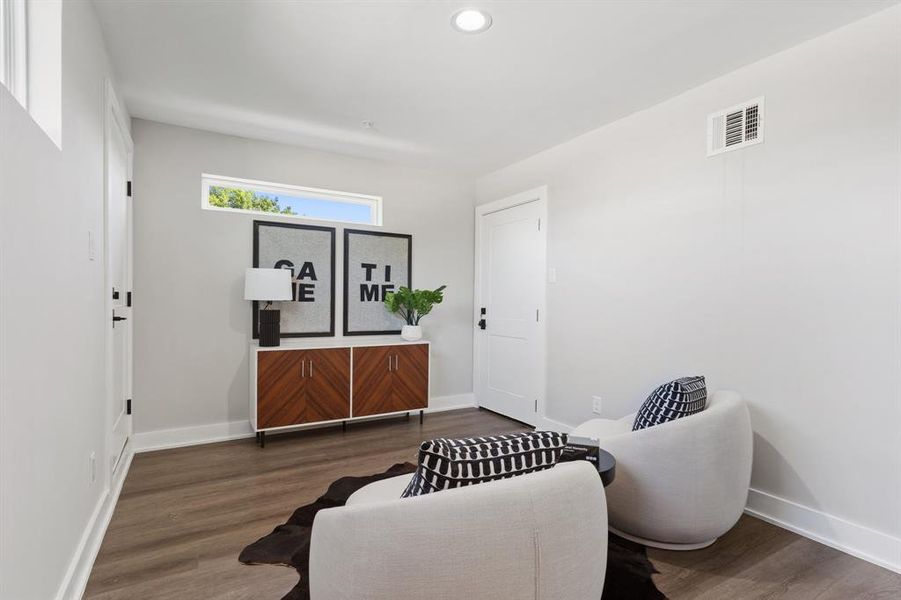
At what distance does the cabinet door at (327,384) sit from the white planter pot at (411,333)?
647 mm

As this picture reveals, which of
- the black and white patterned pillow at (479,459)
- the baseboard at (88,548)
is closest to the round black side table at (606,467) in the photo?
the black and white patterned pillow at (479,459)

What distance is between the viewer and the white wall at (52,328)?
119 centimetres

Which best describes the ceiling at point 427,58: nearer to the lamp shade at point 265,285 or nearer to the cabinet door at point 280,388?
the lamp shade at point 265,285

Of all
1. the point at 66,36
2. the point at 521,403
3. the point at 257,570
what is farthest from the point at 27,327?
the point at 521,403

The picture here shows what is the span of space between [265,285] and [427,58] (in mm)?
2098

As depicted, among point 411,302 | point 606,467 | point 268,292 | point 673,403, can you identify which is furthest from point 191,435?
point 673,403

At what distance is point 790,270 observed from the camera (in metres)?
2.46

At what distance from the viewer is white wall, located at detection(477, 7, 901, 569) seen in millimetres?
2150

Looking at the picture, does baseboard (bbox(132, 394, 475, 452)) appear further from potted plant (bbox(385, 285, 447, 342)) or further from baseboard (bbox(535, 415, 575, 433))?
baseboard (bbox(535, 415, 575, 433))

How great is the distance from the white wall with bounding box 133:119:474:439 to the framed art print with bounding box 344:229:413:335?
0.11m

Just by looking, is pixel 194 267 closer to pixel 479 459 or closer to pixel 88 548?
pixel 88 548

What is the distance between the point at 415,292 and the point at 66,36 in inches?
120

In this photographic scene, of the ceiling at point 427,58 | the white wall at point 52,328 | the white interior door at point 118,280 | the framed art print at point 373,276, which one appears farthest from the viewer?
the framed art print at point 373,276

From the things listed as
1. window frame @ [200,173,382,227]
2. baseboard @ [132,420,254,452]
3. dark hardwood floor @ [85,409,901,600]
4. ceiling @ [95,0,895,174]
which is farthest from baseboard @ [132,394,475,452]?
ceiling @ [95,0,895,174]
